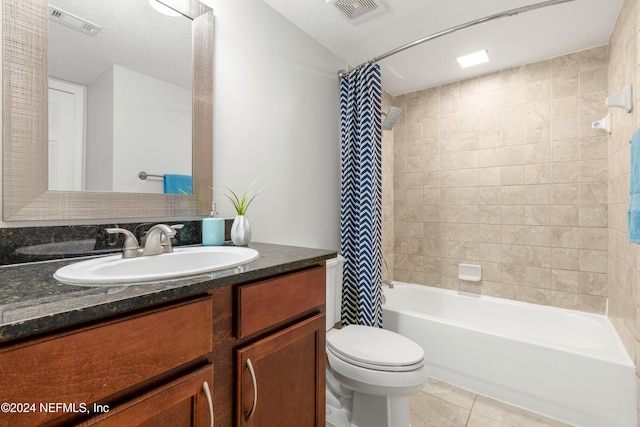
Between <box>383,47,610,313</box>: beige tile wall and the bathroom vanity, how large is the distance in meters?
2.09

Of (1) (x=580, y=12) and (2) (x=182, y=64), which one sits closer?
(2) (x=182, y=64)

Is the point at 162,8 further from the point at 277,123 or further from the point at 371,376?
the point at 371,376

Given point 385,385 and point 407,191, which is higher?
point 407,191

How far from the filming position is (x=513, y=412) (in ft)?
5.73

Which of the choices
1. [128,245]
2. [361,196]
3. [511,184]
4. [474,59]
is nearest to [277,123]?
[361,196]

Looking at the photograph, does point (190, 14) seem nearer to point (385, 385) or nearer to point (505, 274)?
point (385, 385)

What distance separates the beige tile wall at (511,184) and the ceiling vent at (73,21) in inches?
101

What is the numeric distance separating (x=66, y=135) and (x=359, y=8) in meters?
1.58

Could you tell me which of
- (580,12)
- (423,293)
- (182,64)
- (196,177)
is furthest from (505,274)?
(182,64)

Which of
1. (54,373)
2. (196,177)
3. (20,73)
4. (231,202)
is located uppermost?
(20,73)

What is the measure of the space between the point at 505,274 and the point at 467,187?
0.79 metres

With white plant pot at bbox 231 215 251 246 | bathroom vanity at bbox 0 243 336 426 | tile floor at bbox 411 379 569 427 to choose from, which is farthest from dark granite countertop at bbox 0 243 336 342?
tile floor at bbox 411 379 569 427

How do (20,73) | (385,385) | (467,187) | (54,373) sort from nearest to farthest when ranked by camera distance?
(54,373) < (20,73) < (385,385) < (467,187)

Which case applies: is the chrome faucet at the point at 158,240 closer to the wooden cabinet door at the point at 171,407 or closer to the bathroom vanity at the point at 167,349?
the bathroom vanity at the point at 167,349
